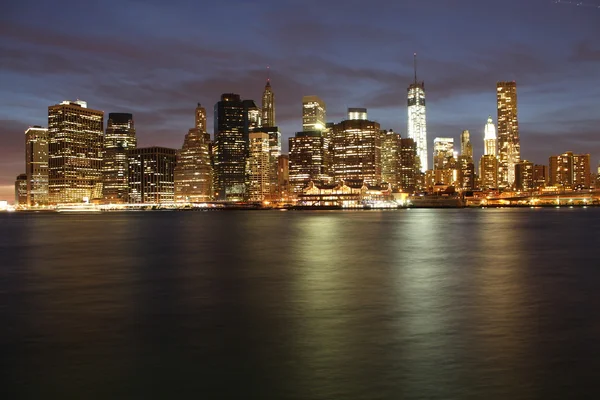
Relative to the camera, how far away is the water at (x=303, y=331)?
13.4 meters

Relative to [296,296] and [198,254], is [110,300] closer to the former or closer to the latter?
[296,296]

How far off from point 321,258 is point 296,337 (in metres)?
26.6

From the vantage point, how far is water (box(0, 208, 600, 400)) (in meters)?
13.4

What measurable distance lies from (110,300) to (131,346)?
9.25 meters

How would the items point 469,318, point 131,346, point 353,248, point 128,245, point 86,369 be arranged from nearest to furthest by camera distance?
point 86,369
point 131,346
point 469,318
point 353,248
point 128,245

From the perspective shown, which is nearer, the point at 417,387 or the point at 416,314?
the point at 417,387

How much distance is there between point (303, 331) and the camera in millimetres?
19000

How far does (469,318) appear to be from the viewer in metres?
20.9

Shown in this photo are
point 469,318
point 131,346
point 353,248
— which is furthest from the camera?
point 353,248

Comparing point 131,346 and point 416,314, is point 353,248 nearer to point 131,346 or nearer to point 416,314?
point 416,314

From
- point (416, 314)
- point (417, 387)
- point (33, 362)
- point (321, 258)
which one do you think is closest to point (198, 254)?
point (321, 258)

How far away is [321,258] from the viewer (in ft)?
147

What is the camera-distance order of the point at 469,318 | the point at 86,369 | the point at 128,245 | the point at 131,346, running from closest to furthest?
the point at 86,369
the point at 131,346
the point at 469,318
the point at 128,245

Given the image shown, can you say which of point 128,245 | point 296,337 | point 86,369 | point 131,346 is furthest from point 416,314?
point 128,245
